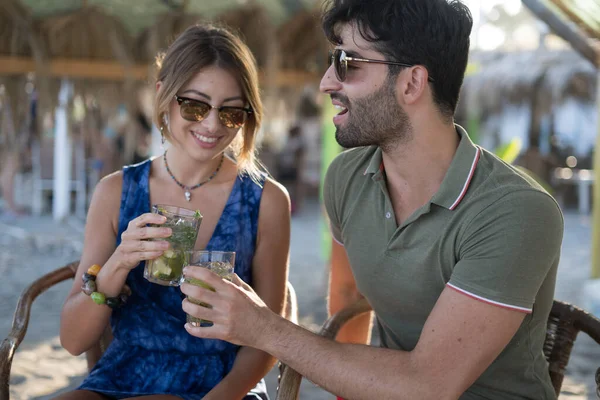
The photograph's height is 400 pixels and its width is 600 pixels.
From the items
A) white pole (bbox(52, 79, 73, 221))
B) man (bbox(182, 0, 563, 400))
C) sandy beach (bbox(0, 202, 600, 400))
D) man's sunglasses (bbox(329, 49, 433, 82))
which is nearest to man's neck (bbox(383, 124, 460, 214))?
man (bbox(182, 0, 563, 400))

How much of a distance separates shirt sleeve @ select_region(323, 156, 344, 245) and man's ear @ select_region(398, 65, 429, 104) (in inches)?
17.8

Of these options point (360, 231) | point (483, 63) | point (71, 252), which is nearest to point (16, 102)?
point (71, 252)

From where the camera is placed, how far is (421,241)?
6.23ft

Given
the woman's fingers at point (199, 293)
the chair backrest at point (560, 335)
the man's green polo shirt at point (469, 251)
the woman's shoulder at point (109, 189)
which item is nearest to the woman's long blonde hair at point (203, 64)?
the woman's shoulder at point (109, 189)

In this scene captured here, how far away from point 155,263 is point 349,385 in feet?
2.12

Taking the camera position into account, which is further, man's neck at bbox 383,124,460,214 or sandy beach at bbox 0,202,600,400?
sandy beach at bbox 0,202,600,400

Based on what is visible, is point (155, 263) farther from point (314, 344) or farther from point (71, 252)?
point (71, 252)

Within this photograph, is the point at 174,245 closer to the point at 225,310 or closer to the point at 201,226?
the point at 225,310

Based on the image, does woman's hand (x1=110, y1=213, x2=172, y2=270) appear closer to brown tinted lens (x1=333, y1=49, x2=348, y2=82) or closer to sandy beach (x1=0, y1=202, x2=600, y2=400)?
brown tinted lens (x1=333, y1=49, x2=348, y2=82)

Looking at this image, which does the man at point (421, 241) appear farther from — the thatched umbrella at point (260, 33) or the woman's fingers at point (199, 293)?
the thatched umbrella at point (260, 33)

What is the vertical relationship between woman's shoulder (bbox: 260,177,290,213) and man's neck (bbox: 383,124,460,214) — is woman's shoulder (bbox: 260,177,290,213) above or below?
below

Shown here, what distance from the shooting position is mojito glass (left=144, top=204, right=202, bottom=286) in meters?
1.86

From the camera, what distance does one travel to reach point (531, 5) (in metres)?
5.15

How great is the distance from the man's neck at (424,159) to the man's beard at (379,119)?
0.04 metres
